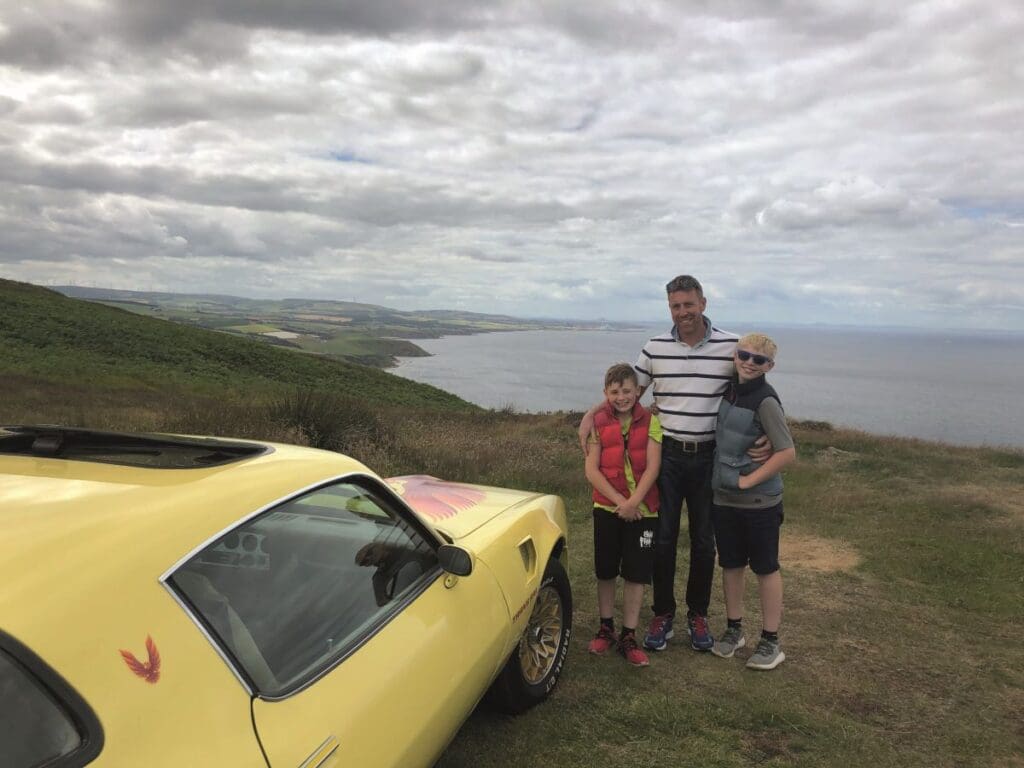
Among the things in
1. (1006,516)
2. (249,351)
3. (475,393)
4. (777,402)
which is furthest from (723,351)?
(475,393)

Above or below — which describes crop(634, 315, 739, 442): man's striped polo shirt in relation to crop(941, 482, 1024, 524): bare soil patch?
above

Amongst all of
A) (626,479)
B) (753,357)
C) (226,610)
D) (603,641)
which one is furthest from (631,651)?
(226,610)

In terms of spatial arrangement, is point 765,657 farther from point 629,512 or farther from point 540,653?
point 540,653

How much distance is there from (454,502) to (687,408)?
1524 millimetres

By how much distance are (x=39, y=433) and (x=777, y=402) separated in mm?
3391

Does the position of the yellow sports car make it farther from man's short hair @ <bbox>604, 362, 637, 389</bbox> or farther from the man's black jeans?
the man's black jeans

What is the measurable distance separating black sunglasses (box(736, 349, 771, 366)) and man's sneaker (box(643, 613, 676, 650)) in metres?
1.73

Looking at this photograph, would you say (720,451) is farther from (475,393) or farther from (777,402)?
(475,393)

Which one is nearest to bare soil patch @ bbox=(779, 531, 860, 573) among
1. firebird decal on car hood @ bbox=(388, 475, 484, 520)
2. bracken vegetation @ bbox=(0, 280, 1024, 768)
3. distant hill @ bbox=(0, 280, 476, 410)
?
bracken vegetation @ bbox=(0, 280, 1024, 768)

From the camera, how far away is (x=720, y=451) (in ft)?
12.7

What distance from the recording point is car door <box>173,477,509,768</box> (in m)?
1.66

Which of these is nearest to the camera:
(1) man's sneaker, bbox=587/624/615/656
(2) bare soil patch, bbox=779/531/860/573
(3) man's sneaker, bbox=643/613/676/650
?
(1) man's sneaker, bbox=587/624/615/656

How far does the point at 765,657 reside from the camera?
13.5 feet

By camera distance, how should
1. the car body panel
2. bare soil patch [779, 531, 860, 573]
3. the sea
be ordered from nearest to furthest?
1. the car body panel
2. bare soil patch [779, 531, 860, 573]
3. the sea
